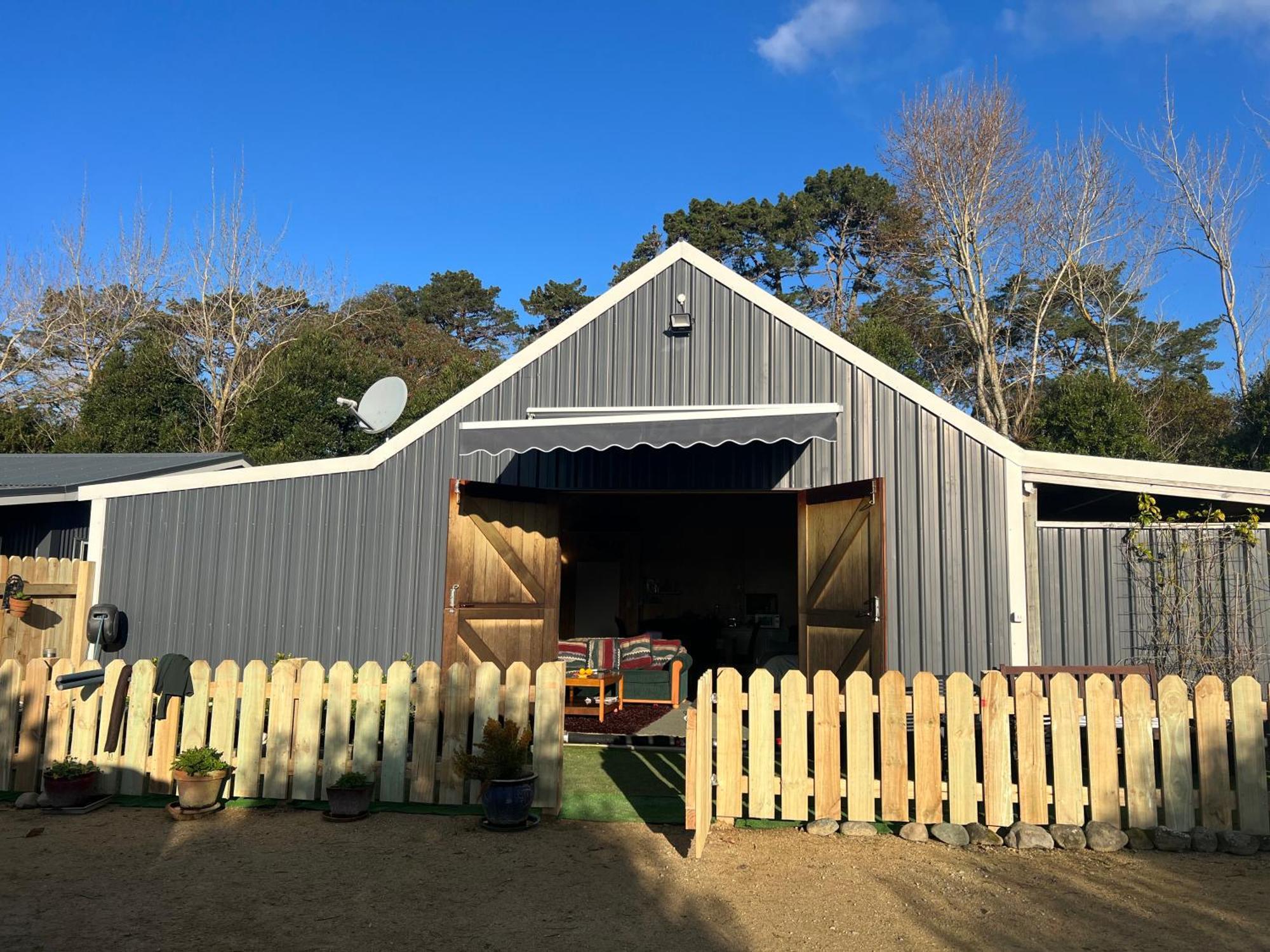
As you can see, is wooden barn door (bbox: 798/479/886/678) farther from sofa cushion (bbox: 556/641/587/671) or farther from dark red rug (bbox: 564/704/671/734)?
sofa cushion (bbox: 556/641/587/671)

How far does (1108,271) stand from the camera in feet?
75.8

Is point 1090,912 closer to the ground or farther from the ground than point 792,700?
closer to the ground

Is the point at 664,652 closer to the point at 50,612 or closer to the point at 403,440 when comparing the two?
the point at 403,440

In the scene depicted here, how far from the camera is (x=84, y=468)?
37.7ft

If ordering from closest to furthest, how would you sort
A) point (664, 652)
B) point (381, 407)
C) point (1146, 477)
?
point (1146, 477), point (664, 652), point (381, 407)

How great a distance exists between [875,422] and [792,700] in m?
3.66

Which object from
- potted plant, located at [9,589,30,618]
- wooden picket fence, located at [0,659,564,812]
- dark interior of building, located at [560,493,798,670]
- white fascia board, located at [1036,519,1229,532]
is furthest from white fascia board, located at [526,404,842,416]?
dark interior of building, located at [560,493,798,670]

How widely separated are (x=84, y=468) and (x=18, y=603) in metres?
3.32

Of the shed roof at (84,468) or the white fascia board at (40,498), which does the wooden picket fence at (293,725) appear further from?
the shed roof at (84,468)

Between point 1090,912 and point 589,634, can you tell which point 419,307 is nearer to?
point 589,634

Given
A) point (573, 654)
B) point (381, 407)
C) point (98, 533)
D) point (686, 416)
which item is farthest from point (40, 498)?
point (686, 416)

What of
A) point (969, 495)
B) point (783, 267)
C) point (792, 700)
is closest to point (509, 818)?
point (792, 700)

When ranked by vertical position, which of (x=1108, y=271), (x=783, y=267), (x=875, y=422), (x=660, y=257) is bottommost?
(x=875, y=422)

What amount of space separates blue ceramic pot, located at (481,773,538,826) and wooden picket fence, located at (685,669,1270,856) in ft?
3.11
